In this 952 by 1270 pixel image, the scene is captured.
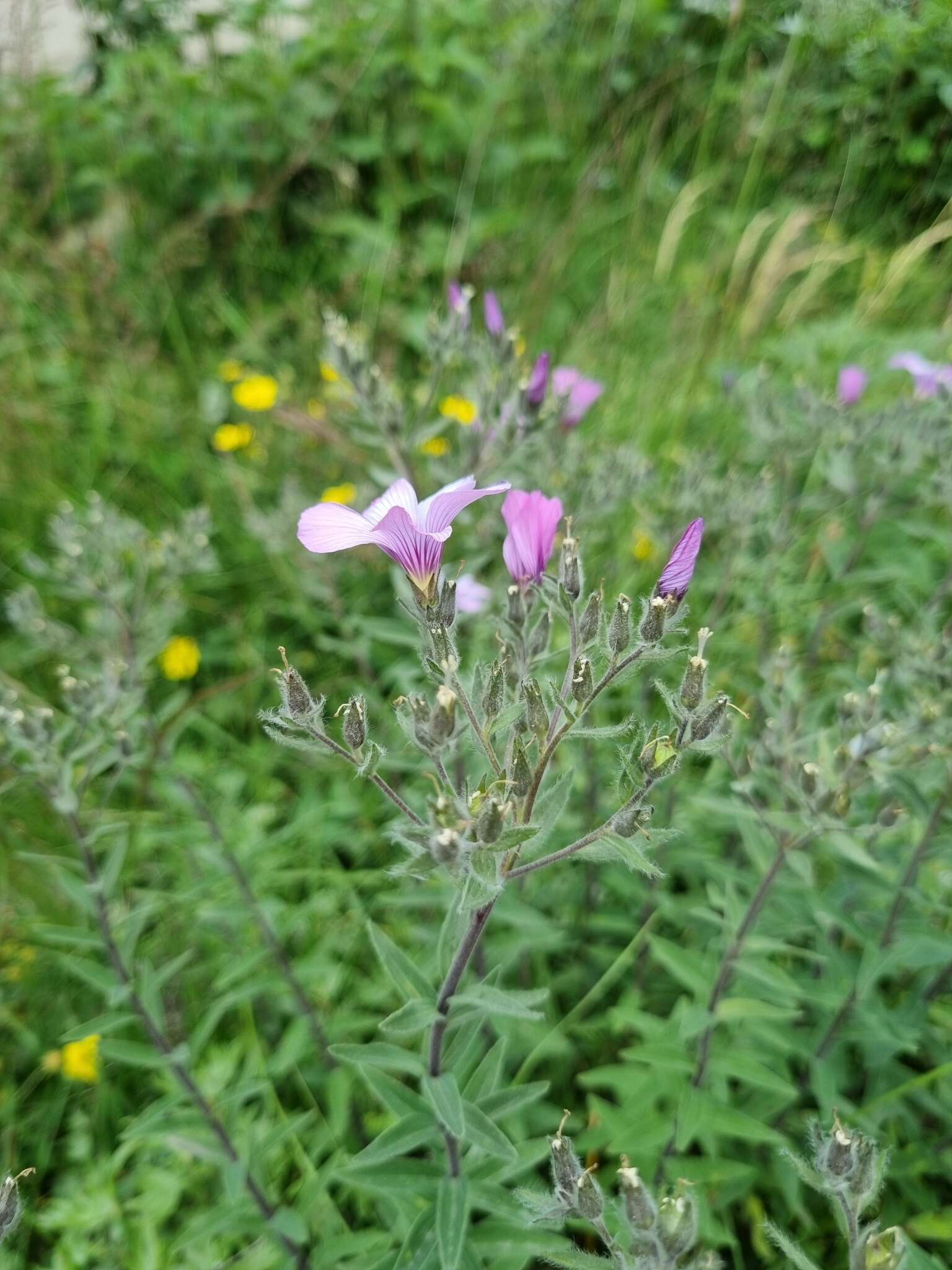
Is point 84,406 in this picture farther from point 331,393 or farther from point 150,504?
point 331,393

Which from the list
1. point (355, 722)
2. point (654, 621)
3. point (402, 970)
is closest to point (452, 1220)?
point (402, 970)

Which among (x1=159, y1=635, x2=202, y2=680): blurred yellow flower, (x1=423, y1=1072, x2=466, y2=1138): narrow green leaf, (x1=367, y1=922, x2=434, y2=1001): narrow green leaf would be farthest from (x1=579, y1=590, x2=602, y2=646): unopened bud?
(x1=159, y1=635, x2=202, y2=680): blurred yellow flower

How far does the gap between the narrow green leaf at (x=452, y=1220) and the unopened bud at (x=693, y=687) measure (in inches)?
42.5

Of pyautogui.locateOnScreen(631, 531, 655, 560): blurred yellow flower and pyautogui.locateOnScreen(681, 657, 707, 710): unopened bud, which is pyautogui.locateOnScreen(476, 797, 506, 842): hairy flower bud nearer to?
pyautogui.locateOnScreen(681, 657, 707, 710): unopened bud

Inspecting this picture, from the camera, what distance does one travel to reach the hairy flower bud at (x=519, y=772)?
1424 millimetres

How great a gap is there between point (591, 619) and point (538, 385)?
103 centimetres

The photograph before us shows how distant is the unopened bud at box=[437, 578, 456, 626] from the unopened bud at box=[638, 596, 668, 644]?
328 mm

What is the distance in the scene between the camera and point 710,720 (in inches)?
58.0

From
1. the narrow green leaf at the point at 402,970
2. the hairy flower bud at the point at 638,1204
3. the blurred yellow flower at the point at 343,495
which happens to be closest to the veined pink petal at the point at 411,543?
the narrow green leaf at the point at 402,970

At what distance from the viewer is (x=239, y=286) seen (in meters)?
5.62

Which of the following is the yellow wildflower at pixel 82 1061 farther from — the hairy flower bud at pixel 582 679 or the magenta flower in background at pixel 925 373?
the magenta flower in background at pixel 925 373

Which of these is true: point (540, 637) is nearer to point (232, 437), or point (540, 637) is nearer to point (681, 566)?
point (681, 566)

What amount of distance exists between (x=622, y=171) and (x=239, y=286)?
2506 mm

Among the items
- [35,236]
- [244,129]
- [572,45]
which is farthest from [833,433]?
[35,236]
